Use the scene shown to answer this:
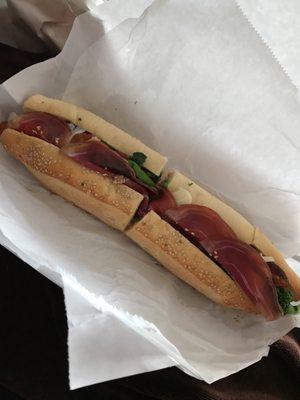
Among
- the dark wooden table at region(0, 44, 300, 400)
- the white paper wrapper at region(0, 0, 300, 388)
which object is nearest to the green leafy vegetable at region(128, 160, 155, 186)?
the white paper wrapper at region(0, 0, 300, 388)

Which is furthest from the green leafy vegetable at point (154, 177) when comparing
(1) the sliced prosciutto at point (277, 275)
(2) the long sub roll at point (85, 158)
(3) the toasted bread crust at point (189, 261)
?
(1) the sliced prosciutto at point (277, 275)

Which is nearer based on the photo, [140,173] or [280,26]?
[280,26]

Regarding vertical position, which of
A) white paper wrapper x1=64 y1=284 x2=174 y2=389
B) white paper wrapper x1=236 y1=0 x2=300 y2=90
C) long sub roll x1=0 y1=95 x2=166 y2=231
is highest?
white paper wrapper x1=236 y1=0 x2=300 y2=90

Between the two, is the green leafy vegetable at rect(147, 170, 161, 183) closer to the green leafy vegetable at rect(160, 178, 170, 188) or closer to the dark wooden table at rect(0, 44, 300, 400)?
the green leafy vegetable at rect(160, 178, 170, 188)

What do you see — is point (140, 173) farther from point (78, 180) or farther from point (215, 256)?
point (215, 256)

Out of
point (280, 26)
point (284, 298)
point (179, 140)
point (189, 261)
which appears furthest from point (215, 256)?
point (280, 26)

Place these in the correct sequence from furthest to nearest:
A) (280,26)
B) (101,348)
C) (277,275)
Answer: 1. (277,275)
2. (280,26)
3. (101,348)
